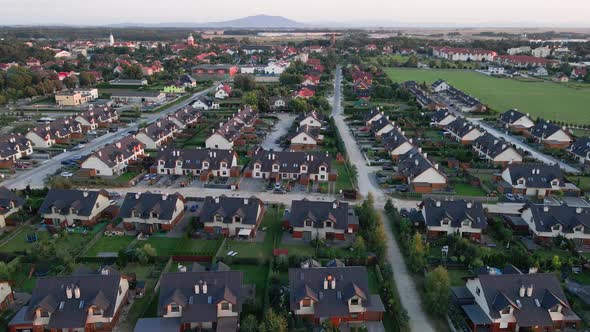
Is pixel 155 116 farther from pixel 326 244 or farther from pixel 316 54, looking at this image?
pixel 316 54

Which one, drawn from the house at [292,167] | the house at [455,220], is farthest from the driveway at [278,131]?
the house at [455,220]

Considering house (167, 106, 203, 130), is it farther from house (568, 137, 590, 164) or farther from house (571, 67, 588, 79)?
house (571, 67, 588, 79)

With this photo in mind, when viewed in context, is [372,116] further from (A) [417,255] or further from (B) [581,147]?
(A) [417,255]

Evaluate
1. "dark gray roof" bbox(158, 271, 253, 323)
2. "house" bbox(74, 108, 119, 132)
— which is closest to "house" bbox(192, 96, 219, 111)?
"house" bbox(74, 108, 119, 132)

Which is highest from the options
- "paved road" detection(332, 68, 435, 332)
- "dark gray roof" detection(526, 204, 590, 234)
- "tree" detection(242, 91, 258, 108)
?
"tree" detection(242, 91, 258, 108)

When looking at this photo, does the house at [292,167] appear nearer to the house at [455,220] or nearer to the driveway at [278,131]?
the driveway at [278,131]

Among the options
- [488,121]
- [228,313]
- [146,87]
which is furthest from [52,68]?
[228,313]

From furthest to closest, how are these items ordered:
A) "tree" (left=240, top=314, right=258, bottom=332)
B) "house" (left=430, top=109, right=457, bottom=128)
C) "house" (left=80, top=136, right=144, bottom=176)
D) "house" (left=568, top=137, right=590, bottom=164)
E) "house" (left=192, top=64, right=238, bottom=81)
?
"house" (left=192, top=64, right=238, bottom=81) < "house" (left=430, top=109, right=457, bottom=128) < "house" (left=568, top=137, right=590, bottom=164) < "house" (left=80, top=136, right=144, bottom=176) < "tree" (left=240, top=314, right=258, bottom=332)

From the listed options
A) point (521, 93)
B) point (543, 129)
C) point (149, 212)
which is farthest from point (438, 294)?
point (521, 93)
